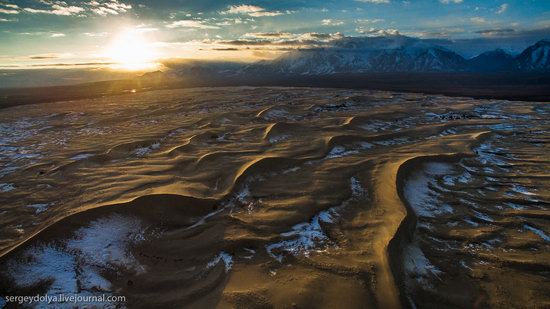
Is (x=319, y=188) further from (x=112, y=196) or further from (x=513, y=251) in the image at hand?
(x=112, y=196)

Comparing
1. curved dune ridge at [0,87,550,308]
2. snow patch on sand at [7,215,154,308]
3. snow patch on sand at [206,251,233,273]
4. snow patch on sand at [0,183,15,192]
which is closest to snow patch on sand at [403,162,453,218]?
curved dune ridge at [0,87,550,308]

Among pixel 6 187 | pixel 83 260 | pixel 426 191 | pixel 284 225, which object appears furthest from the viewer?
pixel 6 187

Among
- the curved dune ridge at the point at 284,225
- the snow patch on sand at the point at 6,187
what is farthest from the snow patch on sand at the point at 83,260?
the snow patch on sand at the point at 6,187

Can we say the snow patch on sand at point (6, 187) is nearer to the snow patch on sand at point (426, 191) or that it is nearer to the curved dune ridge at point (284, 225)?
the curved dune ridge at point (284, 225)

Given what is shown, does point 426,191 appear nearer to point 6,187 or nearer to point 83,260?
point 83,260

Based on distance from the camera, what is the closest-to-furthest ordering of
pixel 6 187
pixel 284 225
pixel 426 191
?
1. pixel 284 225
2. pixel 426 191
3. pixel 6 187

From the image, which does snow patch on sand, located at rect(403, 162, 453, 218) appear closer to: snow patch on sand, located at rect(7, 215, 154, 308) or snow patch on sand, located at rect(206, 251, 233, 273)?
snow patch on sand, located at rect(206, 251, 233, 273)

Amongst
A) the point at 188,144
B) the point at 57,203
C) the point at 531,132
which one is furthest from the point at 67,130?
the point at 531,132

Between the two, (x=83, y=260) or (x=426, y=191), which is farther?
(x=426, y=191)

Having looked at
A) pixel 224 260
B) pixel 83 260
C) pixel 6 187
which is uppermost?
pixel 6 187

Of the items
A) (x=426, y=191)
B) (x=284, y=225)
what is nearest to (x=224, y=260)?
(x=284, y=225)

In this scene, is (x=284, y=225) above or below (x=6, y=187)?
below
